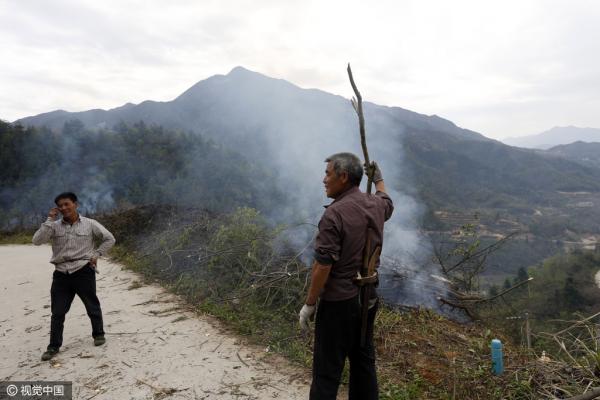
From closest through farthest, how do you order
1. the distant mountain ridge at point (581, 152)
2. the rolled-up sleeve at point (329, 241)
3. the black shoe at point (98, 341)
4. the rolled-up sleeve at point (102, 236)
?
the rolled-up sleeve at point (329, 241) < the rolled-up sleeve at point (102, 236) < the black shoe at point (98, 341) < the distant mountain ridge at point (581, 152)

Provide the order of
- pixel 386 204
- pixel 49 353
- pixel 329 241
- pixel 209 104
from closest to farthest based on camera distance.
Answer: pixel 329 241
pixel 386 204
pixel 49 353
pixel 209 104

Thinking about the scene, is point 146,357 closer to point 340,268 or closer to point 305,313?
point 305,313

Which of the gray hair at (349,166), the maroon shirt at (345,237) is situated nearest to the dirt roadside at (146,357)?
the maroon shirt at (345,237)

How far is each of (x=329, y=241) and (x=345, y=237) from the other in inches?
4.5

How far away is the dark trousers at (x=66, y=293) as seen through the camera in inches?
144

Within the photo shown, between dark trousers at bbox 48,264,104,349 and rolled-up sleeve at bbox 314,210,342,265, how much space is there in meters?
2.83

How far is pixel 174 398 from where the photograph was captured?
3.08 meters

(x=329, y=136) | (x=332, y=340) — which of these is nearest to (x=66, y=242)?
(x=332, y=340)

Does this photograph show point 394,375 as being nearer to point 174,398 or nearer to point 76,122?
point 174,398

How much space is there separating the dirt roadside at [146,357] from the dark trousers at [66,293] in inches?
12.9

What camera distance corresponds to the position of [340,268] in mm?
2182

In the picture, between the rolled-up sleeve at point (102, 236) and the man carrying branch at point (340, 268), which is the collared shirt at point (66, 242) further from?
the man carrying branch at point (340, 268)

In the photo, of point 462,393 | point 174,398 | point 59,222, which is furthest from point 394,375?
point 59,222

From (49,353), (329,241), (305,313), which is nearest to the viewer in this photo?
(329,241)
